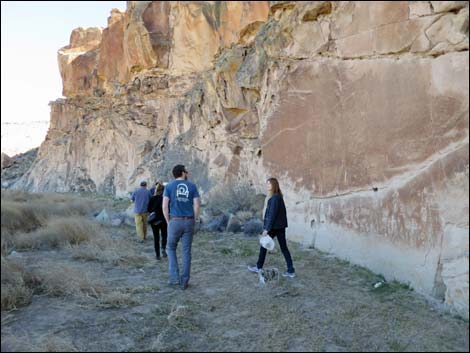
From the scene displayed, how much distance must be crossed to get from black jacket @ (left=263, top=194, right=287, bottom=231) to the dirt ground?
78cm

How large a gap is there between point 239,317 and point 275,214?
1787mm

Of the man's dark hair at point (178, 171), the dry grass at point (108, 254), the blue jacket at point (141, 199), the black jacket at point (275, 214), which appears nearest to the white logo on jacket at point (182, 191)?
the man's dark hair at point (178, 171)

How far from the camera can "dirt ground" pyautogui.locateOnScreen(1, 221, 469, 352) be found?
3.68 metres

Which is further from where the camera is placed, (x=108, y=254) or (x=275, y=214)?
(x=108, y=254)

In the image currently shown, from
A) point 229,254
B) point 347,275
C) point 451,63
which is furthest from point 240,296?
point 451,63

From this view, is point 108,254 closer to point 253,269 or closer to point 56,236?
point 56,236

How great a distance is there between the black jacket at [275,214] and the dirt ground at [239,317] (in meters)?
0.78

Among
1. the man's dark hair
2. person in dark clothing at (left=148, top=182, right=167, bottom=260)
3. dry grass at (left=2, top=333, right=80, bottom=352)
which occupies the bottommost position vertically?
dry grass at (left=2, top=333, right=80, bottom=352)

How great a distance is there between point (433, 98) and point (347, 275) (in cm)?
267

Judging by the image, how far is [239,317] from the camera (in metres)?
4.41

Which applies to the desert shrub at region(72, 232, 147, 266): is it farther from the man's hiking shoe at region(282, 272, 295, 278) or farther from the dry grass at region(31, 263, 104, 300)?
the man's hiking shoe at region(282, 272, 295, 278)

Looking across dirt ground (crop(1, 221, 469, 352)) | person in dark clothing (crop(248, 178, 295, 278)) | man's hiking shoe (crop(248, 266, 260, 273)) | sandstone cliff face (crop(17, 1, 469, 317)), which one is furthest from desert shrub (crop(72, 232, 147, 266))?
sandstone cliff face (crop(17, 1, 469, 317))

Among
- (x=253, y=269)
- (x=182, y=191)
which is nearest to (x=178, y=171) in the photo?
(x=182, y=191)

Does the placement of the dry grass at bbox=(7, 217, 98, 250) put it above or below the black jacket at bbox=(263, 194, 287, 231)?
below
